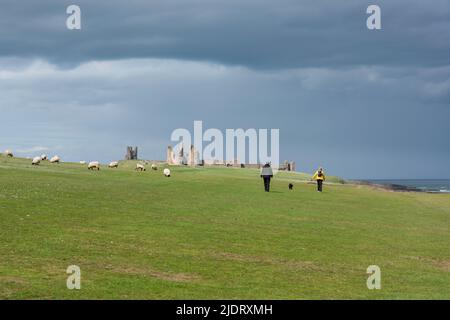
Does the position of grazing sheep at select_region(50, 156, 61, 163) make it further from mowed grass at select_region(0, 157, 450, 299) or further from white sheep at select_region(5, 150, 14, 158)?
mowed grass at select_region(0, 157, 450, 299)

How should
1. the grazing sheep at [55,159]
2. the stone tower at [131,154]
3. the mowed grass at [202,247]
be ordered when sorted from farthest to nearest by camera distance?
the stone tower at [131,154], the grazing sheep at [55,159], the mowed grass at [202,247]

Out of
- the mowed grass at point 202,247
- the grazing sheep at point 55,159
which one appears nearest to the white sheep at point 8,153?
the grazing sheep at point 55,159

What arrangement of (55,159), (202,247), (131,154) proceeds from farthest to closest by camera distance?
1. (131,154)
2. (55,159)
3. (202,247)

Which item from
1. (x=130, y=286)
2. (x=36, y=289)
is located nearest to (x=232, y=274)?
(x=130, y=286)

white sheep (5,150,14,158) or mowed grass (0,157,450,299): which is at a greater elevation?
white sheep (5,150,14,158)

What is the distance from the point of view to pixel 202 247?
77.5 ft

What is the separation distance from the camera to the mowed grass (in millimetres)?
17375

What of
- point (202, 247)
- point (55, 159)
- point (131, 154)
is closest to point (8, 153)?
point (55, 159)

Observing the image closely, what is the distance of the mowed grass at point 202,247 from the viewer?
17.4 meters

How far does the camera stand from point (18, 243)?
21.3 metres

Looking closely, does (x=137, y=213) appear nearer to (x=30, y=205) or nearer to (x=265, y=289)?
(x=30, y=205)

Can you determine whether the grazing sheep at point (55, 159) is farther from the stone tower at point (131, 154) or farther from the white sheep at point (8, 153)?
the stone tower at point (131, 154)

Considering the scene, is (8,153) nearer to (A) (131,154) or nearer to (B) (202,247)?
(A) (131,154)

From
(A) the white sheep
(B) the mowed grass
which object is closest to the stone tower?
(A) the white sheep
